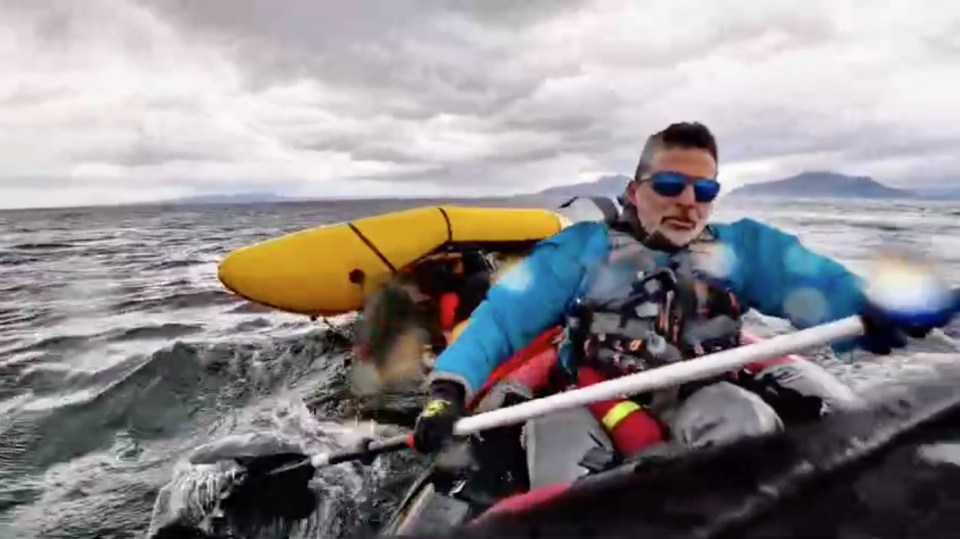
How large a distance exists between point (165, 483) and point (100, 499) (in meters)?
0.35

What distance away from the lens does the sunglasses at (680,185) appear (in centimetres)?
320

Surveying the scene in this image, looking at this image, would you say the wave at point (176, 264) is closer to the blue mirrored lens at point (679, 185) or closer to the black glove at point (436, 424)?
the black glove at point (436, 424)

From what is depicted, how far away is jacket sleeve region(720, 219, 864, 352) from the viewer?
336cm

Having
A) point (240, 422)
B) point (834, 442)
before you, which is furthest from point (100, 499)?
point (834, 442)

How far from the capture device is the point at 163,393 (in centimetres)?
667

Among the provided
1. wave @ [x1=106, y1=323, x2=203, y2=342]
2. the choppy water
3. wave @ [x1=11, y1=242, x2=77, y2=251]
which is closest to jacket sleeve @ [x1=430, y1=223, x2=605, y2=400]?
the choppy water

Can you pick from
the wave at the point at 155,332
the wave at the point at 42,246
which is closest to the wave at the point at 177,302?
the wave at the point at 155,332

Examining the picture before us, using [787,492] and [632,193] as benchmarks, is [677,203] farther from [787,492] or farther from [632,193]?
[787,492]

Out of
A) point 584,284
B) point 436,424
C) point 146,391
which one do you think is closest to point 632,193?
point 584,284

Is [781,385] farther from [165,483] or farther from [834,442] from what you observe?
[165,483]

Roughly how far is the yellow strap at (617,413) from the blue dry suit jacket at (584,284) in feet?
1.68

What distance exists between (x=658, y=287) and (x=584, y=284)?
1.01 feet

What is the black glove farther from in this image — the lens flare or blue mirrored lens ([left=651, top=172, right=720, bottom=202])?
the lens flare

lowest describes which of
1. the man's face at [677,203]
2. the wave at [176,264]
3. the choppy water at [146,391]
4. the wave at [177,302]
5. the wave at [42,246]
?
the choppy water at [146,391]
